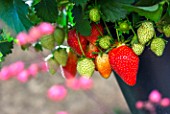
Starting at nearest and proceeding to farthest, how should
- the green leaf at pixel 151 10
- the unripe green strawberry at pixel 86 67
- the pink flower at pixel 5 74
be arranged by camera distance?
the green leaf at pixel 151 10, the unripe green strawberry at pixel 86 67, the pink flower at pixel 5 74

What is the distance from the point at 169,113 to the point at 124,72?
4.3 inches

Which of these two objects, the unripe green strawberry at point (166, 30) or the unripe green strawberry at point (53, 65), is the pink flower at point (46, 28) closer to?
the unripe green strawberry at point (53, 65)

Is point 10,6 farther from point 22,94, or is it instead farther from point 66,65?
point 22,94

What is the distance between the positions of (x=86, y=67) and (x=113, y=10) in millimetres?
94

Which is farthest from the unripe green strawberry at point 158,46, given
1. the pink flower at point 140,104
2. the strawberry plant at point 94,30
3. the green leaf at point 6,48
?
the green leaf at point 6,48

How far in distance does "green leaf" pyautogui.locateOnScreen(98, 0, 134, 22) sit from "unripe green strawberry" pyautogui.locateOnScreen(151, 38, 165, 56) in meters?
0.06

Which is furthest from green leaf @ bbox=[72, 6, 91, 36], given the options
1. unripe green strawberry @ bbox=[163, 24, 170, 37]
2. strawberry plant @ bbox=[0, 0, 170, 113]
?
unripe green strawberry @ bbox=[163, 24, 170, 37]

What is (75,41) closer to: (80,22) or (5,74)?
(80,22)

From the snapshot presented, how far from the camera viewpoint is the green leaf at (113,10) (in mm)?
571

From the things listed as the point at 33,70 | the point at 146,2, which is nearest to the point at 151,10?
the point at 146,2

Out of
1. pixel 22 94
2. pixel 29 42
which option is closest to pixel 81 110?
pixel 22 94

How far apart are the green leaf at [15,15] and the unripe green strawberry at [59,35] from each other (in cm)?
7

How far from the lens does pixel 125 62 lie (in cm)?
63

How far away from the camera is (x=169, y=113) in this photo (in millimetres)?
677
